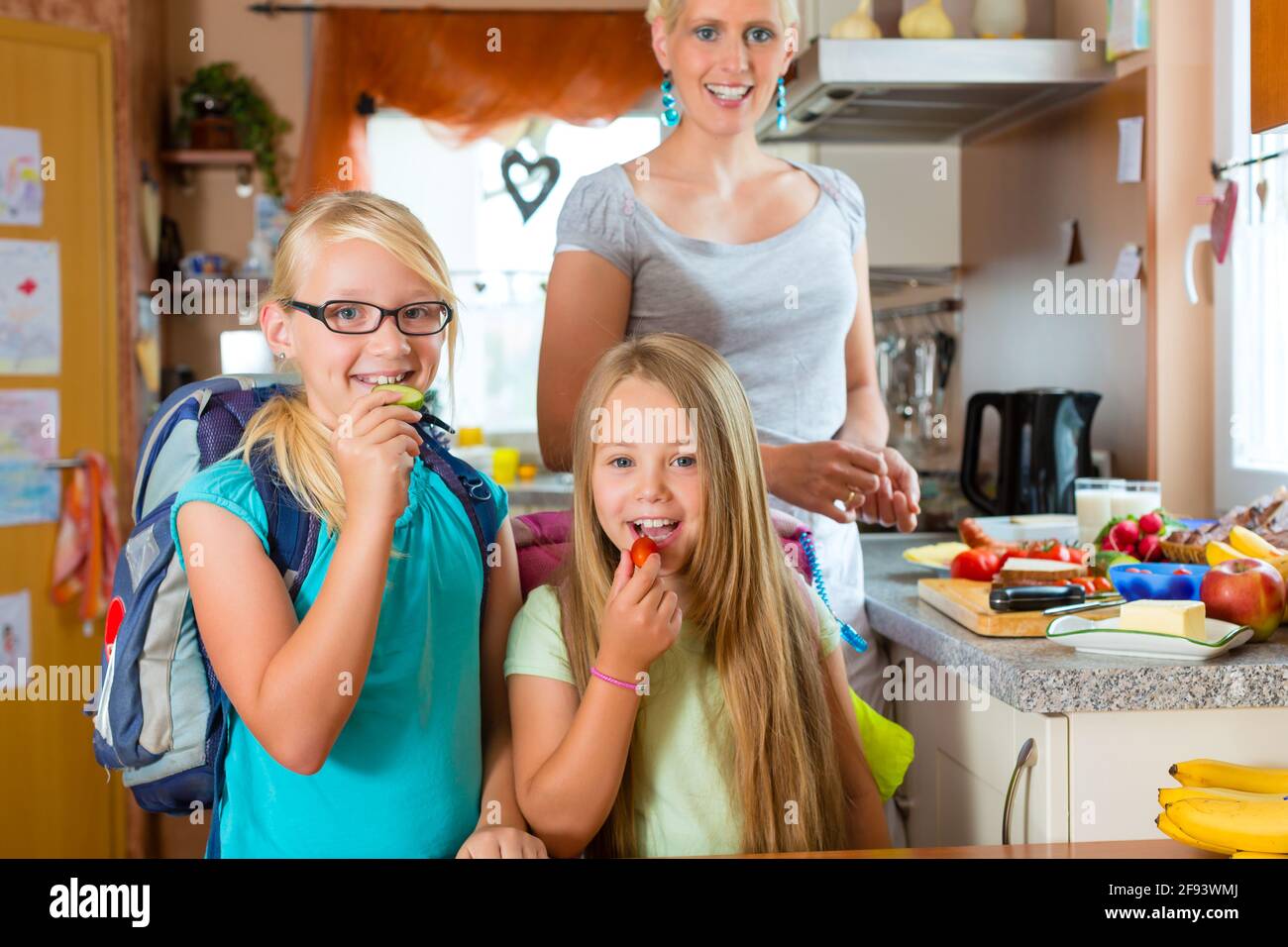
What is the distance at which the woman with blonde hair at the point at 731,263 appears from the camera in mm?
1262

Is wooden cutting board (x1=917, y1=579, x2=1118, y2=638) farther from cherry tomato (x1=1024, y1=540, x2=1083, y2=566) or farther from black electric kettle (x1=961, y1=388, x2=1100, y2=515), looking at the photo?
black electric kettle (x1=961, y1=388, x2=1100, y2=515)

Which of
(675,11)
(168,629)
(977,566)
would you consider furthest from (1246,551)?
(168,629)

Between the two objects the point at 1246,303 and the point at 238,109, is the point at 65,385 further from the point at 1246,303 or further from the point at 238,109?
the point at 1246,303

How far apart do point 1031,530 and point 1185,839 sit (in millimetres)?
1005

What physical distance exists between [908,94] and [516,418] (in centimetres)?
175

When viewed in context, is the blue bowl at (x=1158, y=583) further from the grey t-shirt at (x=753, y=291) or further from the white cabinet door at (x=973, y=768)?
the grey t-shirt at (x=753, y=291)

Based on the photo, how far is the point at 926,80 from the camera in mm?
2029

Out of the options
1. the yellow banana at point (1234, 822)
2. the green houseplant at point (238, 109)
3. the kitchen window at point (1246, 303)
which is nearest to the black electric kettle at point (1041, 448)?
the kitchen window at point (1246, 303)

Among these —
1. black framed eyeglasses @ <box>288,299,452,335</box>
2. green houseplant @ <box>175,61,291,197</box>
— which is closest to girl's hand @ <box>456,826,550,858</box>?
black framed eyeglasses @ <box>288,299,452,335</box>

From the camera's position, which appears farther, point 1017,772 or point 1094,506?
point 1094,506

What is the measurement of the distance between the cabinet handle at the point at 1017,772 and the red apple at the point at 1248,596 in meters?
0.26

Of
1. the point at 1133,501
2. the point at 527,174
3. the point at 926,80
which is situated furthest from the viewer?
the point at 527,174

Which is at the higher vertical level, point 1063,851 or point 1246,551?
point 1246,551

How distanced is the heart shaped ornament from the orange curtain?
118 millimetres
